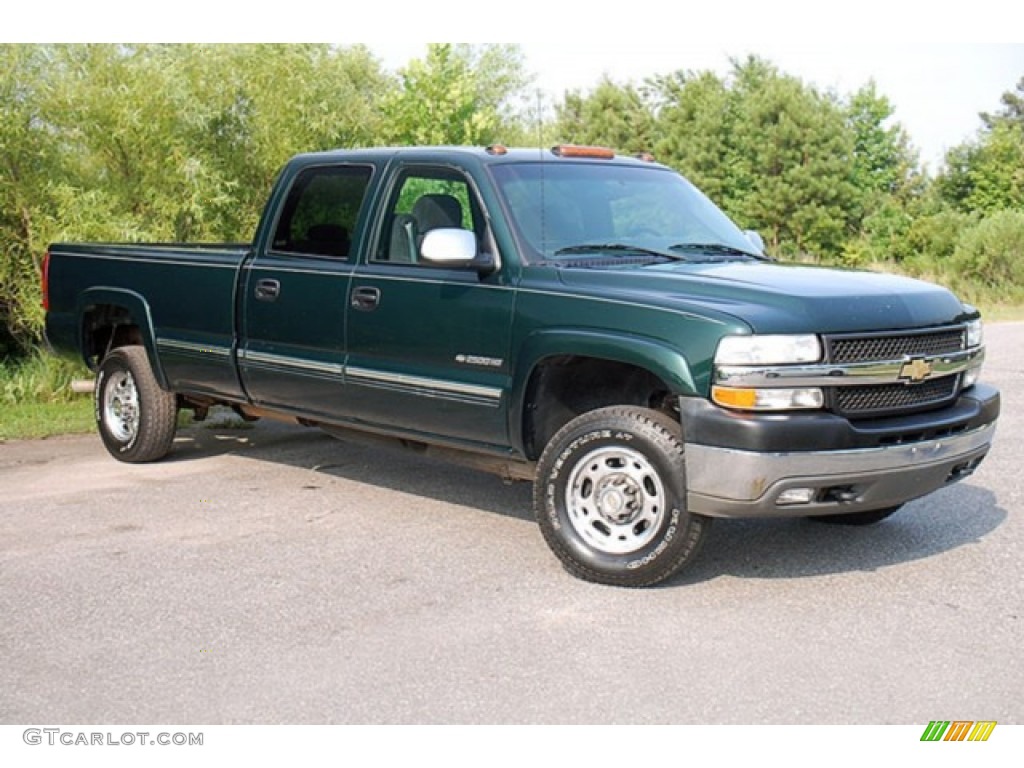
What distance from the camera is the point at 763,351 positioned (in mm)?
5195

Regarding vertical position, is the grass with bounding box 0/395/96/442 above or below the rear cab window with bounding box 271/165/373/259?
below

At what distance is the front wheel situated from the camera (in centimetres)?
549

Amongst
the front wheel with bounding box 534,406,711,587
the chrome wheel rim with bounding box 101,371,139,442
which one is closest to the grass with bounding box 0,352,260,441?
the chrome wheel rim with bounding box 101,371,139,442

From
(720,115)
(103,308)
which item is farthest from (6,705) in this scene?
(720,115)

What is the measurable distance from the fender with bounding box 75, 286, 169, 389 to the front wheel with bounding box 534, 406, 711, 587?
3275 millimetres

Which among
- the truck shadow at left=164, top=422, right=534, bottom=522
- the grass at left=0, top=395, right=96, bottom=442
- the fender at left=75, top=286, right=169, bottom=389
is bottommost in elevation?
the grass at left=0, top=395, right=96, bottom=442

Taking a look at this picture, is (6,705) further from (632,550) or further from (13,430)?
(13,430)

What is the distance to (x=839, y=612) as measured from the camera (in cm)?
528

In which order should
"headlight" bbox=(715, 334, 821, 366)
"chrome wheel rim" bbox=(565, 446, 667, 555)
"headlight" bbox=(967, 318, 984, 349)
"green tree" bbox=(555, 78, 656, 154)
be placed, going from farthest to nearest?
"green tree" bbox=(555, 78, 656, 154), "headlight" bbox=(967, 318, 984, 349), "chrome wheel rim" bbox=(565, 446, 667, 555), "headlight" bbox=(715, 334, 821, 366)

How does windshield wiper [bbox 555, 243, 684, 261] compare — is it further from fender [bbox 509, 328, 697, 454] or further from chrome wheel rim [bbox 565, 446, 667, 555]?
chrome wheel rim [bbox 565, 446, 667, 555]

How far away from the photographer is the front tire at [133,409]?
8.27m

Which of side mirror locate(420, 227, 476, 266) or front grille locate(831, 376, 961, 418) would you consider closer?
front grille locate(831, 376, 961, 418)

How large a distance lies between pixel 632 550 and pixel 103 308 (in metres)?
4.63

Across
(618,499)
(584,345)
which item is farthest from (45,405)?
(618,499)
